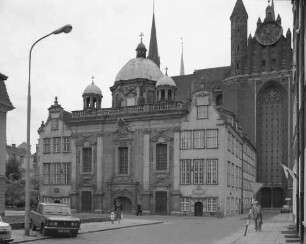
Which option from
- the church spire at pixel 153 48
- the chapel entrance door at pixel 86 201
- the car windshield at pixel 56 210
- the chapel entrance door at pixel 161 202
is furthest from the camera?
the church spire at pixel 153 48

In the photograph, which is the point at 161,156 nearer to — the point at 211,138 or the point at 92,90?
the point at 211,138

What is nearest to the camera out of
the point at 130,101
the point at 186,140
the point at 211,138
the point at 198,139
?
the point at 211,138

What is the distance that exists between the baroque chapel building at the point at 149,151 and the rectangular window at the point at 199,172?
0.10 meters

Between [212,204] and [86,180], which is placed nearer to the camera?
[212,204]

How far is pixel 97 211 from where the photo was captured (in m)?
58.9

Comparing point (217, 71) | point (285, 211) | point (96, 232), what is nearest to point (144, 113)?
point (285, 211)

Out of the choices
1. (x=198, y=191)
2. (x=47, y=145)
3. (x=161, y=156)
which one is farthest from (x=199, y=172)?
(x=47, y=145)

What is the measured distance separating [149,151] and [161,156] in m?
1.53

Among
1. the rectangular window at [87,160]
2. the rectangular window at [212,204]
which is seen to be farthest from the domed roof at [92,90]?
the rectangular window at [212,204]

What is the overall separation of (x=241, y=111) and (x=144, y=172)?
31.5 meters

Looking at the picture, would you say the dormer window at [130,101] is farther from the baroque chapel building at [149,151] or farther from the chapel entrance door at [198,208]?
the chapel entrance door at [198,208]

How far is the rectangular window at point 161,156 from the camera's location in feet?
184

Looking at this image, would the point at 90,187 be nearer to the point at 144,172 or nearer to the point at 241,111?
the point at 144,172

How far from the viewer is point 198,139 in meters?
54.1
